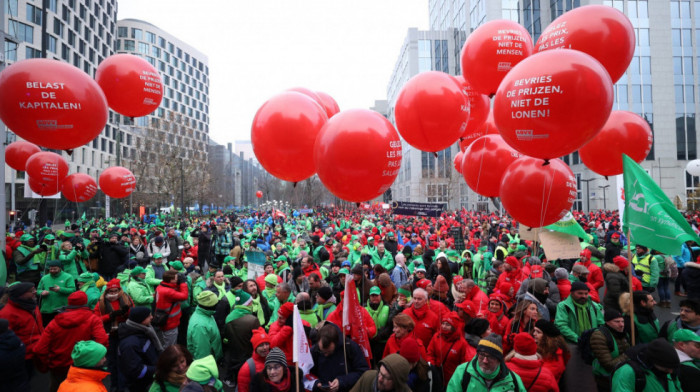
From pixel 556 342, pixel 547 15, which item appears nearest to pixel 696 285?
pixel 556 342

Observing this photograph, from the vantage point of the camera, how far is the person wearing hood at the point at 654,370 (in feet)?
10.7

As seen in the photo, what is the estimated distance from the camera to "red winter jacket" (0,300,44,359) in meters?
4.86

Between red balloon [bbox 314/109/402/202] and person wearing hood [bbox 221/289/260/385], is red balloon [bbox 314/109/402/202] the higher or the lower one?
the higher one

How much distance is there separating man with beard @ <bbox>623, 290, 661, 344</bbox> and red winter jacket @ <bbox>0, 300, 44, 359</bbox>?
23.8 feet

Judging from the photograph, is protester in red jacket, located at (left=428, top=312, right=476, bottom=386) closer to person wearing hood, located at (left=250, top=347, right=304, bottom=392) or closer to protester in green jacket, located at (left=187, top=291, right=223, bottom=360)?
person wearing hood, located at (left=250, top=347, right=304, bottom=392)

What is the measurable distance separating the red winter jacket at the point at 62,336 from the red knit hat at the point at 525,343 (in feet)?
15.4

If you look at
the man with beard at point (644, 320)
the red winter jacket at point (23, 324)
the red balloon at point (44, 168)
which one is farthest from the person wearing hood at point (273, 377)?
the red balloon at point (44, 168)

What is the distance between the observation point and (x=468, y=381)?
3.36 m

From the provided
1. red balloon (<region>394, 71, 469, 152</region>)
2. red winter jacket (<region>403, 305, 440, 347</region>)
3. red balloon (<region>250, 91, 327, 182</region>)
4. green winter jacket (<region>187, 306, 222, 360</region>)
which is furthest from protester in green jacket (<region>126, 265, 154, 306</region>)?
red balloon (<region>394, 71, 469, 152</region>)

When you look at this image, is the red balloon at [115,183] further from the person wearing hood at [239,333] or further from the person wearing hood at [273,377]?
the person wearing hood at [273,377]

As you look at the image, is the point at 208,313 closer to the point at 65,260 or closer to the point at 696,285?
the point at 65,260

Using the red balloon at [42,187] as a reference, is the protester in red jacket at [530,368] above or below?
below

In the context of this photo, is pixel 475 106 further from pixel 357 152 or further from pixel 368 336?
pixel 368 336

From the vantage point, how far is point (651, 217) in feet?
14.3
